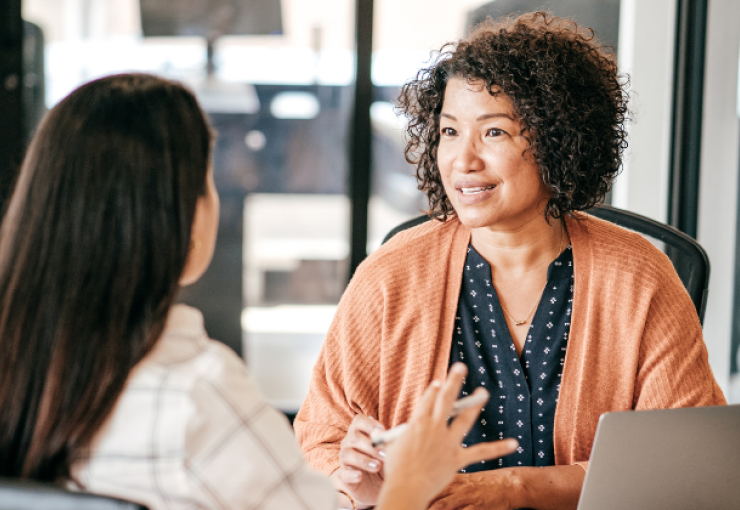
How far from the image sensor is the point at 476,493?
3.66 ft

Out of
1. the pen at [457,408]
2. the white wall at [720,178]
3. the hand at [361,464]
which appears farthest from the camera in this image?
the white wall at [720,178]

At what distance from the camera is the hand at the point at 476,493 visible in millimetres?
1101

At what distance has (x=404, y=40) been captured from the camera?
311cm

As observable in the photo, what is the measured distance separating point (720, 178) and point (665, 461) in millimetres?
2178

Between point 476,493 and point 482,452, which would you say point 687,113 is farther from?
point 482,452

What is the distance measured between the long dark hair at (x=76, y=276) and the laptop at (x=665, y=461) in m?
0.55

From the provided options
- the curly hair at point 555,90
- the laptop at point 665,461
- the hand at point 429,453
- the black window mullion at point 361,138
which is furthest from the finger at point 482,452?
the black window mullion at point 361,138

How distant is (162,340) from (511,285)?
2.64 ft

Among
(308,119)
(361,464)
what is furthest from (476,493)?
(308,119)

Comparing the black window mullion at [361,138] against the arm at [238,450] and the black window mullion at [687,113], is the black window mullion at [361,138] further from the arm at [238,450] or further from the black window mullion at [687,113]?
the arm at [238,450]

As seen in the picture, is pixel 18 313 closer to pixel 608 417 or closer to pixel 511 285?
pixel 608 417

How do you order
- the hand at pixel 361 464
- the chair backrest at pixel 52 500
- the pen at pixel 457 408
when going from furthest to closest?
the hand at pixel 361 464 < the pen at pixel 457 408 < the chair backrest at pixel 52 500

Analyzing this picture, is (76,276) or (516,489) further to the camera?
(516,489)

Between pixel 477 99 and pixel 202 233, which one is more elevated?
pixel 477 99
